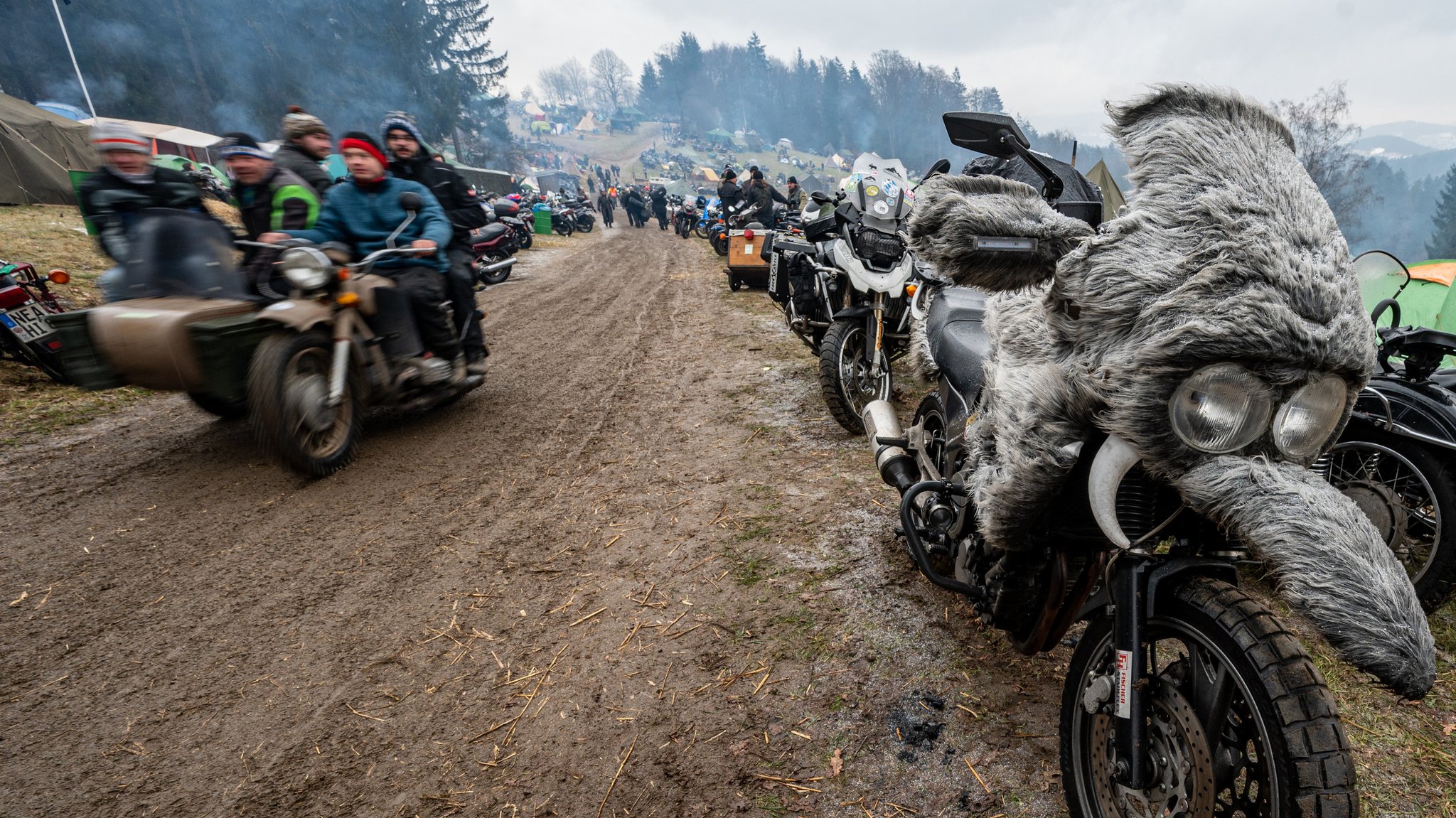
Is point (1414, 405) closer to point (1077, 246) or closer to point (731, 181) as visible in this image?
point (1077, 246)

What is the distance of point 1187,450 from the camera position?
1345 mm

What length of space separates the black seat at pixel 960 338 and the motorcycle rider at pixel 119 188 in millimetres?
4718

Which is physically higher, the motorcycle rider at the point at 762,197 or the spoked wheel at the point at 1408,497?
the motorcycle rider at the point at 762,197

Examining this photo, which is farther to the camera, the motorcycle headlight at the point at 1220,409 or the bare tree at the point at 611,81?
the bare tree at the point at 611,81

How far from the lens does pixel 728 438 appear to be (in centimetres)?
471

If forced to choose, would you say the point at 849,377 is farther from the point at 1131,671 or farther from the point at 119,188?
the point at 119,188

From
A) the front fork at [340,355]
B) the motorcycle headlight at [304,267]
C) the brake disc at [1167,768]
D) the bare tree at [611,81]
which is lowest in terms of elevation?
the brake disc at [1167,768]

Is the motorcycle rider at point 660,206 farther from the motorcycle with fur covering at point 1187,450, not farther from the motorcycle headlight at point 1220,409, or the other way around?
the motorcycle headlight at point 1220,409

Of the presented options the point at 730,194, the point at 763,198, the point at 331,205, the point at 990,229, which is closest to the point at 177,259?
the point at 331,205

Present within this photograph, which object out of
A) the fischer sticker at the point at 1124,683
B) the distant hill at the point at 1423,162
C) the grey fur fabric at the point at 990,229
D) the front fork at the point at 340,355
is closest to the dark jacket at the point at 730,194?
the front fork at the point at 340,355

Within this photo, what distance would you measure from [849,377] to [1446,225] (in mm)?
39993

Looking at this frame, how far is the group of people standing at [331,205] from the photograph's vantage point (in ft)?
13.6

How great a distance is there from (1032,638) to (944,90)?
318 ft

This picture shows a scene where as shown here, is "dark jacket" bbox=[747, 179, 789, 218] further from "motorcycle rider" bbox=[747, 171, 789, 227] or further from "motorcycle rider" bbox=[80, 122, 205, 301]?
"motorcycle rider" bbox=[80, 122, 205, 301]
